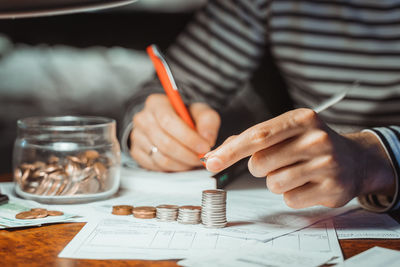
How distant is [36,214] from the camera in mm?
743

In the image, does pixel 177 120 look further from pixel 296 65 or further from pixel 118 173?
pixel 296 65

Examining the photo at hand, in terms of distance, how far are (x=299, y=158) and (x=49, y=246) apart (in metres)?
0.37

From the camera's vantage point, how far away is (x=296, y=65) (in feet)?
4.91

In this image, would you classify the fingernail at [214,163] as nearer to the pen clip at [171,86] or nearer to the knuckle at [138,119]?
the pen clip at [171,86]

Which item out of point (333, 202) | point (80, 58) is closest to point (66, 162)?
point (333, 202)

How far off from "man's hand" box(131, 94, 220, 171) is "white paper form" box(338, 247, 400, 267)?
1.37 feet

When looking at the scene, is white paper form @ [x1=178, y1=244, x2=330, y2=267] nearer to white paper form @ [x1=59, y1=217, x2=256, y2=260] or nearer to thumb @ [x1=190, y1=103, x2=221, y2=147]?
white paper form @ [x1=59, y1=217, x2=256, y2=260]

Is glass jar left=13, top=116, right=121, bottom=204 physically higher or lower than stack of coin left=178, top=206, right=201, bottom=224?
higher

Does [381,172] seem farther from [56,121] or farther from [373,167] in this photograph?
[56,121]

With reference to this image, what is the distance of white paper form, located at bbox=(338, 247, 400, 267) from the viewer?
1.86 ft

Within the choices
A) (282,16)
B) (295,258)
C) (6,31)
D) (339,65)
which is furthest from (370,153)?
(6,31)

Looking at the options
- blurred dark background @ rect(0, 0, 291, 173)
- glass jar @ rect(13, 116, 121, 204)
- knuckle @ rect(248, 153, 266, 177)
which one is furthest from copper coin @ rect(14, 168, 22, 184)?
blurred dark background @ rect(0, 0, 291, 173)

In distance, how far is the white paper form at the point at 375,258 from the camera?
0.57 metres

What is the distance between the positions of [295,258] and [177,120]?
1.56ft
